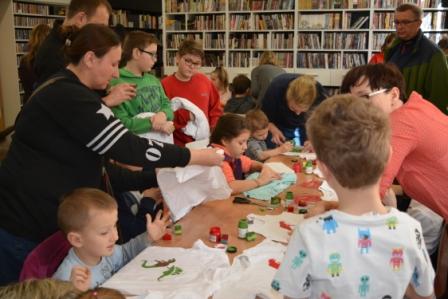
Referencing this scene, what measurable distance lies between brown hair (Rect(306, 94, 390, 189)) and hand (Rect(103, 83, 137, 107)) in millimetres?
1601

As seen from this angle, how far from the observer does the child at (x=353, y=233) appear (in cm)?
111

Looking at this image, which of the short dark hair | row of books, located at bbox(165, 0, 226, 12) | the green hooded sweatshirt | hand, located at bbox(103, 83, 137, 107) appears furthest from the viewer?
row of books, located at bbox(165, 0, 226, 12)

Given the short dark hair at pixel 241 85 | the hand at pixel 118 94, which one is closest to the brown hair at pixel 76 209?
the hand at pixel 118 94

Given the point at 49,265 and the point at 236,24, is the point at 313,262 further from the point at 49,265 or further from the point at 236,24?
the point at 236,24

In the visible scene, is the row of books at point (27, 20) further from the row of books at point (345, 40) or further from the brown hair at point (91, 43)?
the brown hair at point (91, 43)

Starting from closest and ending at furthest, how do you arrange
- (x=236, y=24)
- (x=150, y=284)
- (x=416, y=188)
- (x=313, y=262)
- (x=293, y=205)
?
1. (x=313, y=262)
2. (x=150, y=284)
3. (x=416, y=188)
4. (x=293, y=205)
5. (x=236, y=24)

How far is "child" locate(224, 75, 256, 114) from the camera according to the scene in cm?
503

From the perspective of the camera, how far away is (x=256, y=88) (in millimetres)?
5414

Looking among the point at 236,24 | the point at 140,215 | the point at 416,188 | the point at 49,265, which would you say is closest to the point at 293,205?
the point at 416,188

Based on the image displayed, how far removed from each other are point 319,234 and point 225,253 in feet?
2.46

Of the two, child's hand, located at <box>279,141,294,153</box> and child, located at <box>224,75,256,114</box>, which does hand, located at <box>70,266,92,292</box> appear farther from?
child, located at <box>224,75,256,114</box>

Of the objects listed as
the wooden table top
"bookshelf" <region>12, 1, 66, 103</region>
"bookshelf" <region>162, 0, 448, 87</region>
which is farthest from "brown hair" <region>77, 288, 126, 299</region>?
"bookshelf" <region>12, 1, 66, 103</region>

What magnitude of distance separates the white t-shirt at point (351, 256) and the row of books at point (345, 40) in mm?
6540

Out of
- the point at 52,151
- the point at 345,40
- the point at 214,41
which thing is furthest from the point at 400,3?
the point at 52,151
